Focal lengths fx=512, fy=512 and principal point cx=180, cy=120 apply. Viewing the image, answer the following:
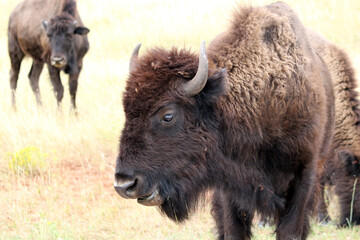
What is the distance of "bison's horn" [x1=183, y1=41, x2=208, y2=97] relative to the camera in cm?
321

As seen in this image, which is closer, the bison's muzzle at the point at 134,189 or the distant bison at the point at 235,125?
the bison's muzzle at the point at 134,189

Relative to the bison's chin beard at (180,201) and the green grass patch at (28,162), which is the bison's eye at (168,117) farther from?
the green grass patch at (28,162)

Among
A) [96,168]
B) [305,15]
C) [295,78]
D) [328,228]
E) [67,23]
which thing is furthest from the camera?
[305,15]

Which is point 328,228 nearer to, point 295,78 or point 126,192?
point 295,78

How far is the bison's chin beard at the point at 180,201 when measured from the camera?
11.4ft

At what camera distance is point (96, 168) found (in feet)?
24.4

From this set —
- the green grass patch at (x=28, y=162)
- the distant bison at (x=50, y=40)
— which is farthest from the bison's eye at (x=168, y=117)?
the distant bison at (x=50, y=40)

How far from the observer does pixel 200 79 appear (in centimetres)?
326

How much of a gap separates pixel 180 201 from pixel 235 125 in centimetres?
65

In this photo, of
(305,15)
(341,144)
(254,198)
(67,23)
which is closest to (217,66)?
(254,198)

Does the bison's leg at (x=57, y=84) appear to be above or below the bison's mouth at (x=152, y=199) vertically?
below

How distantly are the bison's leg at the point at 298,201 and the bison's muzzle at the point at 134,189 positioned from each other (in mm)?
1148

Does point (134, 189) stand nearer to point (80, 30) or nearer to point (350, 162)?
point (350, 162)

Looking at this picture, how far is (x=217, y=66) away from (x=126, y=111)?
0.74 meters
